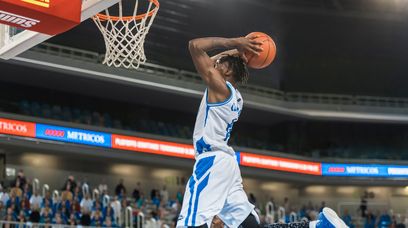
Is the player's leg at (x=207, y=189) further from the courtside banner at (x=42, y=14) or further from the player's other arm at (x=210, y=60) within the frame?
the courtside banner at (x=42, y=14)

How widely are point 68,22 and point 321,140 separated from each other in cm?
2735

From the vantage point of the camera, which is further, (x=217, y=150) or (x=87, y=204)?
(x=87, y=204)

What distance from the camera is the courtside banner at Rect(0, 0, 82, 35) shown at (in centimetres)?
712

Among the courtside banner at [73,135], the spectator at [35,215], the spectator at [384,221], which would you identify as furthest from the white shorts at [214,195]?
the spectator at [384,221]

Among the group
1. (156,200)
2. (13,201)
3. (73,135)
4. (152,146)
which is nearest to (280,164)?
(152,146)

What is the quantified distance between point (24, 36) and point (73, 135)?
1624cm

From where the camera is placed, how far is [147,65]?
27344mm

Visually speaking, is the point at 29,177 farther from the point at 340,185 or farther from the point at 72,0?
the point at 72,0

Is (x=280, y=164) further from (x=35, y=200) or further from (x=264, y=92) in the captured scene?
(x=35, y=200)

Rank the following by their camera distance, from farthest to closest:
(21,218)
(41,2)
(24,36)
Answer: (21,218) < (24,36) < (41,2)

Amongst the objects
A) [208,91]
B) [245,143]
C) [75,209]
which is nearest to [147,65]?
[245,143]

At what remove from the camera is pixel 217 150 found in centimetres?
583

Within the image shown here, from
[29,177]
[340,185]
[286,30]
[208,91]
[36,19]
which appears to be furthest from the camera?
[340,185]

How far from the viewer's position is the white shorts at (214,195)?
5.64 metres
